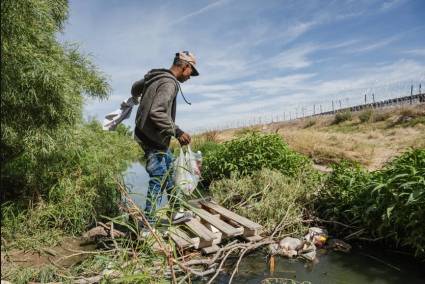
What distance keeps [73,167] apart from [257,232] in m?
3.20

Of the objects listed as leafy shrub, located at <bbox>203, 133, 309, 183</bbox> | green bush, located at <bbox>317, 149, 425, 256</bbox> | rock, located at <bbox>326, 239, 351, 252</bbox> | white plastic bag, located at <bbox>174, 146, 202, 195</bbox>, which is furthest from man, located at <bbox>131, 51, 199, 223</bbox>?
leafy shrub, located at <bbox>203, 133, 309, 183</bbox>

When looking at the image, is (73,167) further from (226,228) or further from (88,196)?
(226,228)

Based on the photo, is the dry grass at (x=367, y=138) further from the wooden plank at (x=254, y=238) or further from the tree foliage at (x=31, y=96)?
the tree foliage at (x=31, y=96)

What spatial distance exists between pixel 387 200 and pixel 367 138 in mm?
11772

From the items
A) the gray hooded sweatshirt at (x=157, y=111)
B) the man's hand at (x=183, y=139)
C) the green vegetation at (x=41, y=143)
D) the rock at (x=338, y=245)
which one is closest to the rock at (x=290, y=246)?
the rock at (x=338, y=245)

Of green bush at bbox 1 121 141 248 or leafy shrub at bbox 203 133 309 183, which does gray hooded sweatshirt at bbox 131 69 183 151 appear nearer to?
green bush at bbox 1 121 141 248

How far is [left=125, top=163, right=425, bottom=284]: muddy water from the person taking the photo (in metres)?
3.81

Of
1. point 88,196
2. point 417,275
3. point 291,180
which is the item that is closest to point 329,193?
point 291,180

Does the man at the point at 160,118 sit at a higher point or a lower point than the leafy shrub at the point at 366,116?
lower

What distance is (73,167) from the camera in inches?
237

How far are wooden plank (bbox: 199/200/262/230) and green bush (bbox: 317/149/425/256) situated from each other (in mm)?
1221

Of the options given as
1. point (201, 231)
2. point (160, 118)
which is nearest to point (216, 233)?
point (201, 231)

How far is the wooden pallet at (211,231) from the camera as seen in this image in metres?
4.09

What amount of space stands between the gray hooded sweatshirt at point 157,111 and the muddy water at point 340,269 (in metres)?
0.77
